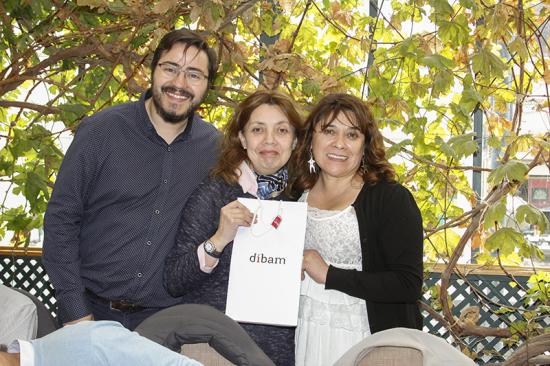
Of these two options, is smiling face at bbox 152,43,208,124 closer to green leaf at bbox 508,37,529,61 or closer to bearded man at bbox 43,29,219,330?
bearded man at bbox 43,29,219,330

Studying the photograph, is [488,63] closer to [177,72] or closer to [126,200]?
[177,72]

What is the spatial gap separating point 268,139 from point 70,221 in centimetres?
74

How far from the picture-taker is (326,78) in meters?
3.51

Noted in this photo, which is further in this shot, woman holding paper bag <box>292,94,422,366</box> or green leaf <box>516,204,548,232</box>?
green leaf <box>516,204,548,232</box>

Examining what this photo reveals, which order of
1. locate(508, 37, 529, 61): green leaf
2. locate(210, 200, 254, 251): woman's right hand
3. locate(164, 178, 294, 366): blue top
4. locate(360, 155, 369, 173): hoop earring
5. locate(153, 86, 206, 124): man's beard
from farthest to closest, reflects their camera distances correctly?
locate(508, 37, 529, 61): green leaf < locate(153, 86, 206, 124): man's beard < locate(360, 155, 369, 173): hoop earring < locate(164, 178, 294, 366): blue top < locate(210, 200, 254, 251): woman's right hand

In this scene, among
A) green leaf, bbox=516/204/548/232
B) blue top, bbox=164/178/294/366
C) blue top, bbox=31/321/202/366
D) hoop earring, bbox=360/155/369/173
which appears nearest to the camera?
blue top, bbox=31/321/202/366

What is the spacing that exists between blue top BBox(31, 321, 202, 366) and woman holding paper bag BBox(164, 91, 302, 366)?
34.3 inches

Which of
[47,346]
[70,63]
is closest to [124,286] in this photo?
[47,346]

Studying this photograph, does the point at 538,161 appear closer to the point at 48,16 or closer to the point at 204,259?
the point at 204,259

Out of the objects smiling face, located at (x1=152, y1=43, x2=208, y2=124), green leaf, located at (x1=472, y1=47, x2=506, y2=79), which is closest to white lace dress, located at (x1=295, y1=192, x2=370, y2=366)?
smiling face, located at (x1=152, y1=43, x2=208, y2=124)

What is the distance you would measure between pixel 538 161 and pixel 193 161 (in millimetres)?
1620

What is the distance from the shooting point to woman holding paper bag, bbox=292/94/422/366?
8.02ft

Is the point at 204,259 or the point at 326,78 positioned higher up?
the point at 326,78

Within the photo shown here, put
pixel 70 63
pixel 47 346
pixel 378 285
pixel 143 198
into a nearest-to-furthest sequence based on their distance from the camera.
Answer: pixel 47 346, pixel 378 285, pixel 143 198, pixel 70 63
